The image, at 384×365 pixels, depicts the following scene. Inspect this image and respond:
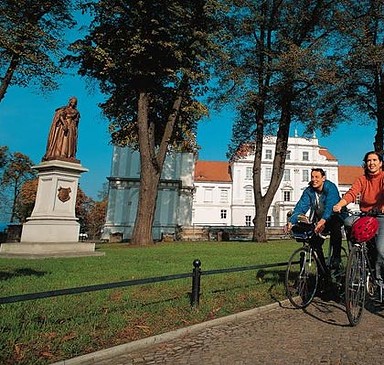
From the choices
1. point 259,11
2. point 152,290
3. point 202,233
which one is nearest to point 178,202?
point 202,233

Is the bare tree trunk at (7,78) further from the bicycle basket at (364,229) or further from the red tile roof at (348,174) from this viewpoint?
the red tile roof at (348,174)

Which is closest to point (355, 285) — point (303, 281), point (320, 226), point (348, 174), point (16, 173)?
point (320, 226)

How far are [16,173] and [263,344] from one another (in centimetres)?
5051

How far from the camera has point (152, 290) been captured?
21.3ft

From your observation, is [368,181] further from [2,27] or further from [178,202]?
[178,202]

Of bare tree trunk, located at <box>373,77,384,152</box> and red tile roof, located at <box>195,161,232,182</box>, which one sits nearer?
bare tree trunk, located at <box>373,77,384,152</box>

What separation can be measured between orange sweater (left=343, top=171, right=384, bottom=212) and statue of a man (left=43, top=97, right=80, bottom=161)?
37.1ft

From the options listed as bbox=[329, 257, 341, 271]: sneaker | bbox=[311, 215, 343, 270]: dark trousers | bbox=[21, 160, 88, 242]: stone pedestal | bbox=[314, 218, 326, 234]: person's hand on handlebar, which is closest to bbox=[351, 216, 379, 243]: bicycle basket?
bbox=[314, 218, 326, 234]: person's hand on handlebar

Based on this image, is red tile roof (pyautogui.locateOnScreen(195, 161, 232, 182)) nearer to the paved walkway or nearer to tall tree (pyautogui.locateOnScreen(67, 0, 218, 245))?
tall tree (pyautogui.locateOnScreen(67, 0, 218, 245))

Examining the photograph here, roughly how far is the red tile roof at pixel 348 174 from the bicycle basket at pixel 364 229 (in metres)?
78.8

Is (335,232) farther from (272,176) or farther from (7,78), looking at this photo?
(7,78)

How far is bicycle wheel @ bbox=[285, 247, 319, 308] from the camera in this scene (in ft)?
18.0

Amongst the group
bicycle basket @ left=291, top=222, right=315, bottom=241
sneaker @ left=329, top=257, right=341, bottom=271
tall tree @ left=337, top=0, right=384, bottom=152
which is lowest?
sneaker @ left=329, top=257, right=341, bottom=271

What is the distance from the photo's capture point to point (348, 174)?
8094 centimetres
